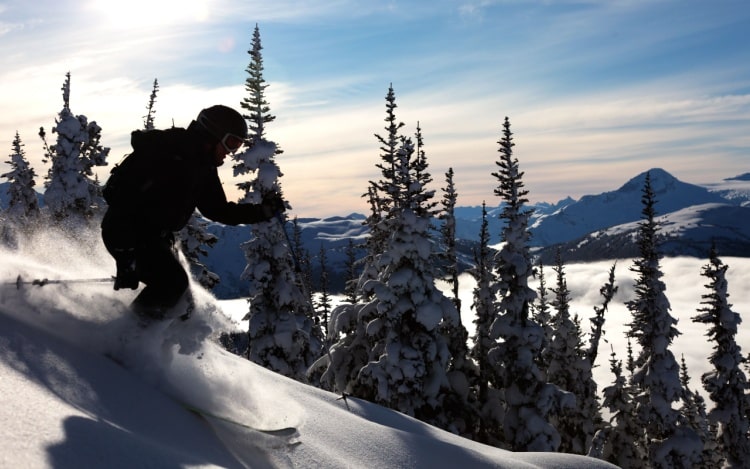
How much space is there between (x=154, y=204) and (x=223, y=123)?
3.19ft

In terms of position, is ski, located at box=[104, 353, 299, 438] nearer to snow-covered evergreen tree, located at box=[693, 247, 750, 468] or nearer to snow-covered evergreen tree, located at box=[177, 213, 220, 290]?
snow-covered evergreen tree, located at box=[177, 213, 220, 290]

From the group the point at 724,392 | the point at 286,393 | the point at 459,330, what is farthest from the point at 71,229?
the point at 724,392

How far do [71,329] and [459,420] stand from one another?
17.2 m

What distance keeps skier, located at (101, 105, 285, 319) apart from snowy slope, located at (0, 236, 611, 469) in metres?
0.31

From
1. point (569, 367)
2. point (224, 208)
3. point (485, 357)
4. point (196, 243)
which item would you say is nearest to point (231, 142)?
point (224, 208)

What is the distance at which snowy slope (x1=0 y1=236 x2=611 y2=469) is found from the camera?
2824 mm

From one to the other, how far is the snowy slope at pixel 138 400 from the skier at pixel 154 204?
1.01ft

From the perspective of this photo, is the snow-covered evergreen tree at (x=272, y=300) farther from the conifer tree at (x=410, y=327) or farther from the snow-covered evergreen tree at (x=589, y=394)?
the snow-covered evergreen tree at (x=589, y=394)

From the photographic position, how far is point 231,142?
5.24m

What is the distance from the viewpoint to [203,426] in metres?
3.99

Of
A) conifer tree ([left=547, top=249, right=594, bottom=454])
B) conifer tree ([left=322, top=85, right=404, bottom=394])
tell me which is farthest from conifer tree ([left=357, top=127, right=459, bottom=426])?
conifer tree ([left=547, top=249, right=594, bottom=454])

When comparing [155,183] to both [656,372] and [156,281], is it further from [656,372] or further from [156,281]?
[656,372]

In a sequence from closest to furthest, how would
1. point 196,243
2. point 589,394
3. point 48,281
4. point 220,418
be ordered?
point 220,418
point 48,281
point 196,243
point 589,394

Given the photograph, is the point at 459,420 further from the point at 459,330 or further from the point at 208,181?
the point at 208,181
